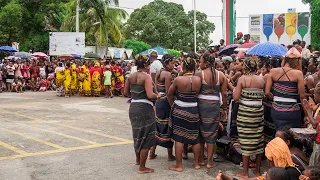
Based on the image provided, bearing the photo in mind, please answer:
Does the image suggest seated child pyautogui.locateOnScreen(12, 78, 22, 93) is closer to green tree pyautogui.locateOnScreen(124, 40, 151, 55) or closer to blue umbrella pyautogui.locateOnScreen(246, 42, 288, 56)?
blue umbrella pyautogui.locateOnScreen(246, 42, 288, 56)

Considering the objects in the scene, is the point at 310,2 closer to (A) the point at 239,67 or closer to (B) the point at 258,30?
(B) the point at 258,30

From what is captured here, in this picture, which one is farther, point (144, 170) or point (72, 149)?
point (72, 149)

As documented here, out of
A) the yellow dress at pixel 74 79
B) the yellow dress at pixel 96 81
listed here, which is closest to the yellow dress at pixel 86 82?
the yellow dress at pixel 96 81

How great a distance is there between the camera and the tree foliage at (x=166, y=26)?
50031mm

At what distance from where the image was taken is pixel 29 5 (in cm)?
3297

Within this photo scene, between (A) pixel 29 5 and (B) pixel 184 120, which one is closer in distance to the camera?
(B) pixel 184 120

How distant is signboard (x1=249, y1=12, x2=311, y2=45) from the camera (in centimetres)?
2612

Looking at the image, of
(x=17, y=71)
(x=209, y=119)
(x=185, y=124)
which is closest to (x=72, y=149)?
(x=185, y=124)

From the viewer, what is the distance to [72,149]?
7.26m

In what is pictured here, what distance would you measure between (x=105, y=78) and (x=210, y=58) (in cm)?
1117

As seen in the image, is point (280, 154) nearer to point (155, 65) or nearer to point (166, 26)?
point (155, 65)

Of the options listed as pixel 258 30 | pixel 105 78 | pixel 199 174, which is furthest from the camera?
pixel 258 30

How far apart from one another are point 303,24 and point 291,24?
32.1 inches

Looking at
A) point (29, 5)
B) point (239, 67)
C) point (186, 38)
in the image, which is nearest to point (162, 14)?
point (186, 38)
